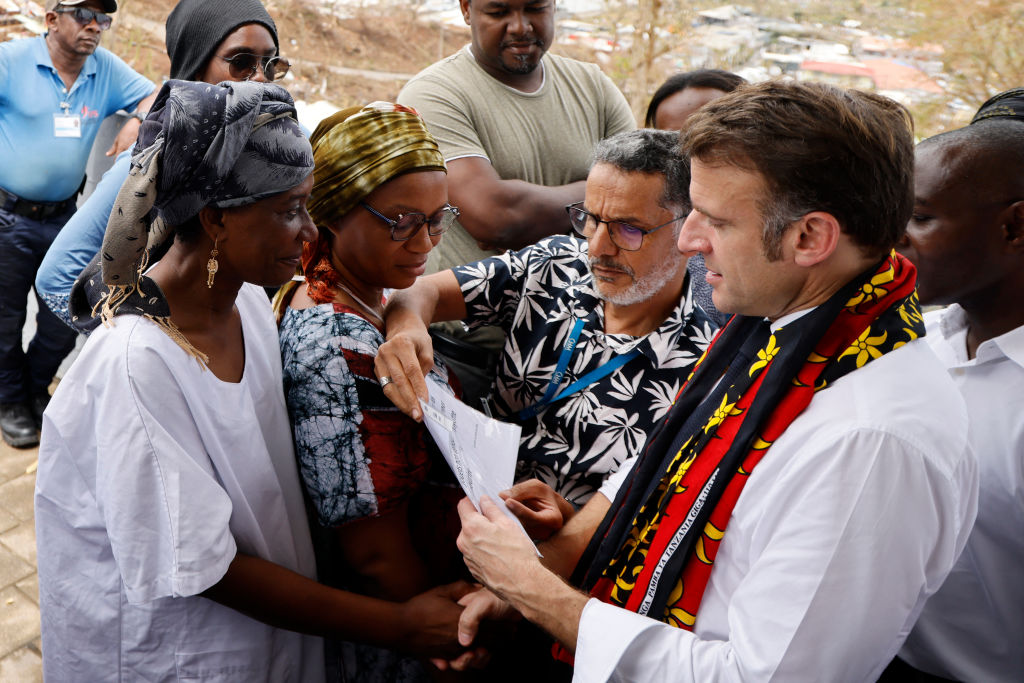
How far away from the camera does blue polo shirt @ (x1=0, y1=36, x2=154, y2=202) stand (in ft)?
13.8

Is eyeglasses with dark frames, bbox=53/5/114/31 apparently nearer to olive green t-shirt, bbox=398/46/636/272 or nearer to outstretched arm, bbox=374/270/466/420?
olive green t-shirt, bbox=398/46/636/272

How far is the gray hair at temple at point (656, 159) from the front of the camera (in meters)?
2.12

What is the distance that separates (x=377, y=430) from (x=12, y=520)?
306 cm

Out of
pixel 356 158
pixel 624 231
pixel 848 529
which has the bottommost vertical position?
pixel 848 529

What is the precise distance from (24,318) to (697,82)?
4.02m

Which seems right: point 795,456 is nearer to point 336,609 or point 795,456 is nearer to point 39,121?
point 336,609

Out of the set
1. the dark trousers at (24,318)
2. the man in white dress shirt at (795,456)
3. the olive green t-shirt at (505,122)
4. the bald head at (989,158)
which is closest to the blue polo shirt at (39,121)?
the dark trousers at (24,318)

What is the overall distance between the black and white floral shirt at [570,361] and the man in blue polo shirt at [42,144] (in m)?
2.91

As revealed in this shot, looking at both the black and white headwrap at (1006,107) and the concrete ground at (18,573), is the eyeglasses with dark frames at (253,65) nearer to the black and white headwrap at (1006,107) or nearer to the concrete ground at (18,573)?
the concrete ground at (18,573)

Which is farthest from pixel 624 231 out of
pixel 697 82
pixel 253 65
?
pixel 253 65

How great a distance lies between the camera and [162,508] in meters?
1.55

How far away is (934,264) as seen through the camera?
202 cm

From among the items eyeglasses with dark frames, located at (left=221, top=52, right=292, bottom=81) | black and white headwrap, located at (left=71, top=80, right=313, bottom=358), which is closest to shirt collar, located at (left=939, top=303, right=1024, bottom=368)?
black and white headwrap, located at (left=71, top=80, right=313, bottom=358)

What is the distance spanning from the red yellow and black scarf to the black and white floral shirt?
354 millimetres
